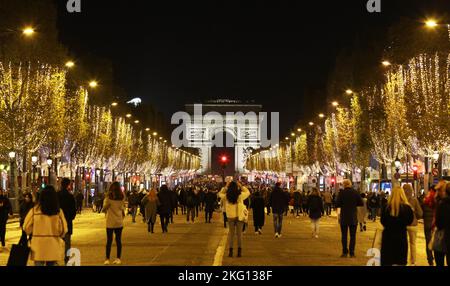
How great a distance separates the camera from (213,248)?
26.8 meters

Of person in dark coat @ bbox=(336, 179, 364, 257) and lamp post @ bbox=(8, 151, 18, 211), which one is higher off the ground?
lamp post @ bbox=(8, 151, 18, 211)

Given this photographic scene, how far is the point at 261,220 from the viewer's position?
3544cm

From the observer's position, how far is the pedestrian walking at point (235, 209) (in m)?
23.3

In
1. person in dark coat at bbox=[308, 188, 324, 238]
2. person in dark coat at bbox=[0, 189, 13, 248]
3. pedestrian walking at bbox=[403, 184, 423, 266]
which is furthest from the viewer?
person in dark coat at bbox=[308, 188, 324, 238]

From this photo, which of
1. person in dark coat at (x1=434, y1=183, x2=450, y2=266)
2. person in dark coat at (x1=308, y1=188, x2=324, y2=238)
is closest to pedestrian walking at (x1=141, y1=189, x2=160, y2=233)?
person in dark coat at (x1=308, y1=188, x2=324, y2=238)

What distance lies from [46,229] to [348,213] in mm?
10270

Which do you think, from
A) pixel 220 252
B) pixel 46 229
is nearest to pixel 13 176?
pixel 220 252

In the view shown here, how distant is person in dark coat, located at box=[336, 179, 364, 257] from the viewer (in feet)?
78.4

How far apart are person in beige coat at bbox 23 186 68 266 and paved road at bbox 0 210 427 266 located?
213 inches

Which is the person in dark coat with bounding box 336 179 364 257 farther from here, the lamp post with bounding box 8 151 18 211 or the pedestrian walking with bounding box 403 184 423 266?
the lamp post with bounding box 8 151 18 211

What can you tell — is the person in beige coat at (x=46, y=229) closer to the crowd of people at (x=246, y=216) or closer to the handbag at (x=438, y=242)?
the crowd of people at (x=246, y=216)

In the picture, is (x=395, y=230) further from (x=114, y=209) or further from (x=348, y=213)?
(x=348, y=213)

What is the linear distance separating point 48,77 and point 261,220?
23.5 m
